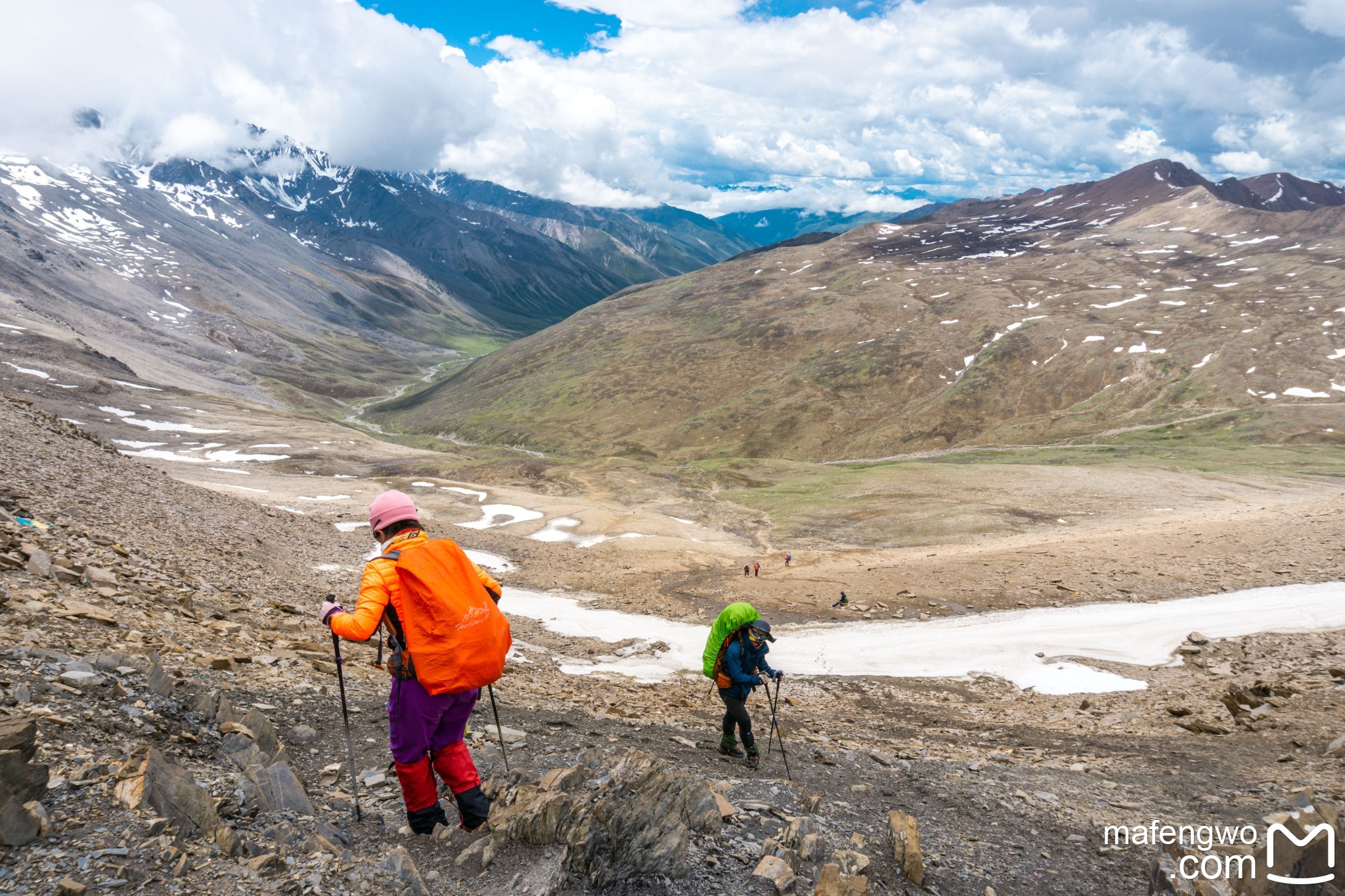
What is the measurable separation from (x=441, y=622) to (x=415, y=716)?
3.63ft

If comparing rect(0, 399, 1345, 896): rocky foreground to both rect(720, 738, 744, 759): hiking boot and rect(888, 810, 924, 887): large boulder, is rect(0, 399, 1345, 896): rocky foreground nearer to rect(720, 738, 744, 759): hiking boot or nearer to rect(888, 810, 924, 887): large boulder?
rect(888, 810, 924, 887): large boulder

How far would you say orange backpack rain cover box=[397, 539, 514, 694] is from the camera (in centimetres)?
704

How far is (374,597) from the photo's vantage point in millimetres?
6945

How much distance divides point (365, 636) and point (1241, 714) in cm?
1825

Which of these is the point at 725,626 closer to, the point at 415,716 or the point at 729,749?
the point at 729,749

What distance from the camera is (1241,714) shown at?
1499cm

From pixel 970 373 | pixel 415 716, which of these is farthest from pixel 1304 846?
pixel 970 373

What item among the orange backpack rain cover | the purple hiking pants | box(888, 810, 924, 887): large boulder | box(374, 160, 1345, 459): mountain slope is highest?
box(374, 160, 1345, 459): mountain slope

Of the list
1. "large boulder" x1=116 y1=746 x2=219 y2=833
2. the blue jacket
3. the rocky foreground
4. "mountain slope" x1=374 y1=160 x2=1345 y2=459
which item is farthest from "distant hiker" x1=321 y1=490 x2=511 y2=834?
"mountain slope" x1=374 y1=160 x2=1345 y2=459

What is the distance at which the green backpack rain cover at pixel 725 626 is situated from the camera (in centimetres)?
1243

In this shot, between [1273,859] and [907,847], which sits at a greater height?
[1273,859]

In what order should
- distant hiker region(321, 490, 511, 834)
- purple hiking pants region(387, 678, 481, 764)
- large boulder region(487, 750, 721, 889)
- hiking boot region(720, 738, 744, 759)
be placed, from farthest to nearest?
hiking boot region(720, 738, 744, 759)
purple hiking pants region(387, 678, 481, 764)
distant hiker region(321, 490, 511, 834)
large boulder region(487, 750, 721, 889)

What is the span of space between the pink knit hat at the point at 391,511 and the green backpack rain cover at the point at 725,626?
257 inches

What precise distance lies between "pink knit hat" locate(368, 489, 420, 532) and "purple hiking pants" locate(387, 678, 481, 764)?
5.57ft
